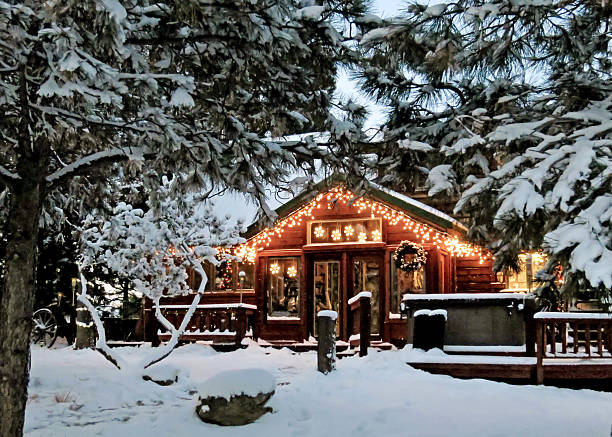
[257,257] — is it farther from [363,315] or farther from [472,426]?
[472,426]

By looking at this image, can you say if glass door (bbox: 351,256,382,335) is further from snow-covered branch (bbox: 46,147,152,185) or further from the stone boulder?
snow-covered branch (bbox: 46,147,152,185)

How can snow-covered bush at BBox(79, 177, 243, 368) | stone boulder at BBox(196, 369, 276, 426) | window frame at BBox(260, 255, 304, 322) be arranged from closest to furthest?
stone boulder at BBox(196, 369, 276, 426) < snow-covered bush at BBox(79, 177, 243, 368) < window frame at BBox(260, 255, 304, 322)

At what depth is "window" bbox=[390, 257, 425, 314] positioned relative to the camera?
15.5 m

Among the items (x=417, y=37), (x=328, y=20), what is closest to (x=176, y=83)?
(x=328, y=20)

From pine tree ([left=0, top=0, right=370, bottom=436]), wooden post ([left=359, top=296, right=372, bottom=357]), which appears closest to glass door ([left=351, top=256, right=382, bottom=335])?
wooden post ([left=359, top=296, right=372, bottom=357])

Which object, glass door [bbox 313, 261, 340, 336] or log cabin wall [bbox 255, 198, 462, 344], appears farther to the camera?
glass door [bbox 313, 261, 340, 336]

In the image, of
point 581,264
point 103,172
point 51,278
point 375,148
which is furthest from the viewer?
point 51,278

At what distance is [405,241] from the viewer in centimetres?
1512

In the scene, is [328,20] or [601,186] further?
[328,20]

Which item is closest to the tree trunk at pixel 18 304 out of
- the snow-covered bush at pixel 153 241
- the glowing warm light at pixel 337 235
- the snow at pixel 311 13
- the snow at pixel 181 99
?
the snow at pixel 181 99

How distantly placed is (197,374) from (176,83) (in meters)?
7.58

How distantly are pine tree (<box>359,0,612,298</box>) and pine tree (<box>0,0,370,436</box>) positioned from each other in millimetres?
788

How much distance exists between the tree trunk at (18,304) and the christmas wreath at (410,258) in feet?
33.9

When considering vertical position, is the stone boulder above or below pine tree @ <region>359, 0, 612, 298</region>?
below
